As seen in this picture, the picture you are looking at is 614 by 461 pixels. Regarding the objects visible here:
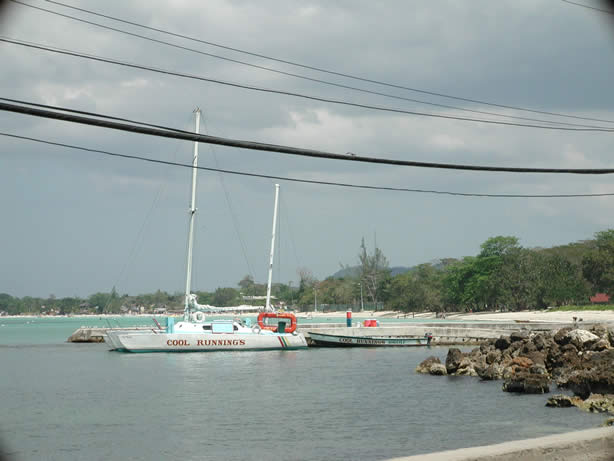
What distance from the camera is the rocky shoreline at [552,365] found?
24.9m

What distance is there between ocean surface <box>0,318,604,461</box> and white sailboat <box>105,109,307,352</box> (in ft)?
27.9

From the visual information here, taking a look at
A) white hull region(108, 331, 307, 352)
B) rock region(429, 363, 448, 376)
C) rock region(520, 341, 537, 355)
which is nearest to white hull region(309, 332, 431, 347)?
white hull region(108, 331, 307, 352)

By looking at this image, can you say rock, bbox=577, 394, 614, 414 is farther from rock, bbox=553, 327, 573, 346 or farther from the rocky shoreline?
rock, bbox=553, 327, 573, 346

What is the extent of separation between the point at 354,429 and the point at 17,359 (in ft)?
143

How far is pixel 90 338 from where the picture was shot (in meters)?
75.3

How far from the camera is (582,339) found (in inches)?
1378

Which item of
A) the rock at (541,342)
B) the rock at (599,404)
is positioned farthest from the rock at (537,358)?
the rock at (599,404)

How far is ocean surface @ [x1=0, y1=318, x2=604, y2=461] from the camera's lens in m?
19.5

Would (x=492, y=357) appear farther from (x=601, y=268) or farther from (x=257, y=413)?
(x=601, y=268)

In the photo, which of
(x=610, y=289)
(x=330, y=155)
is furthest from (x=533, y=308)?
(x=330, y=155)

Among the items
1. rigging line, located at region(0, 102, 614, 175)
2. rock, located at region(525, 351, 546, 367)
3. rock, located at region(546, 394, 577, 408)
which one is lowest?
rock, located at region(546, 394, 577, 408)

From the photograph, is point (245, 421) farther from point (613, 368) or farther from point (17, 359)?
point (17, 359)

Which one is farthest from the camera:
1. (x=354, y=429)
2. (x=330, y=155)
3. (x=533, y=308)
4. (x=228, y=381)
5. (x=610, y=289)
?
(x=533, y=308)

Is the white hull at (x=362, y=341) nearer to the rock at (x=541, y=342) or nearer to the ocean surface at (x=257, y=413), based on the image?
the ocean surface at (x=257, y=413)
